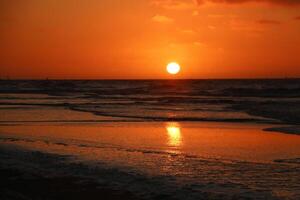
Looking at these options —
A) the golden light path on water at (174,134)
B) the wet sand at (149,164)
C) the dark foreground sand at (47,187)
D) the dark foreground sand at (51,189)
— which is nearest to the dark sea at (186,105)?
the golden light path on water at (174,134)

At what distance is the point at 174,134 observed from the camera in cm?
1848

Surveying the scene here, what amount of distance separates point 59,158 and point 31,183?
2.99 m

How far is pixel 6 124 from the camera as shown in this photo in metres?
22.6

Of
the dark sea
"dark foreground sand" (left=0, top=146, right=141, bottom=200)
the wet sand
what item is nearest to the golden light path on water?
the wet sand

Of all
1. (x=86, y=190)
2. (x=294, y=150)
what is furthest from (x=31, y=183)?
(x=294, y=150)

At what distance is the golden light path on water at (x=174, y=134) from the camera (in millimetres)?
15793

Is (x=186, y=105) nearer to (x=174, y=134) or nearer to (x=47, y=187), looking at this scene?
(x=174, y=134)

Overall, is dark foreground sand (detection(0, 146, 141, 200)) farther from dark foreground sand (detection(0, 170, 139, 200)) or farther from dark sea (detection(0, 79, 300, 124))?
dark sea (detection(0, 79, 300, 124))

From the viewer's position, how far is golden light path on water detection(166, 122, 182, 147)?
51.8 feet

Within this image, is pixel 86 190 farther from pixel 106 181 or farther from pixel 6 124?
pixel 6 124

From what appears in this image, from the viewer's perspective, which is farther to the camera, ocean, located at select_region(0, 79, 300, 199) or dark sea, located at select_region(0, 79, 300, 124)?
dark sea, located at select_region(0, 79, 300, 124)

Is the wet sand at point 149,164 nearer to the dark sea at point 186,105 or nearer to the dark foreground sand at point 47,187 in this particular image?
the dark foreground sand at point 47,187

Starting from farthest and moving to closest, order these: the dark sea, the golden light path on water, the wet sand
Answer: the dark sea < the golden light path on water < the wet sand

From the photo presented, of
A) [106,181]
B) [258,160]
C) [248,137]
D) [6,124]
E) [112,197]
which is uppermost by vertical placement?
[6,124]
